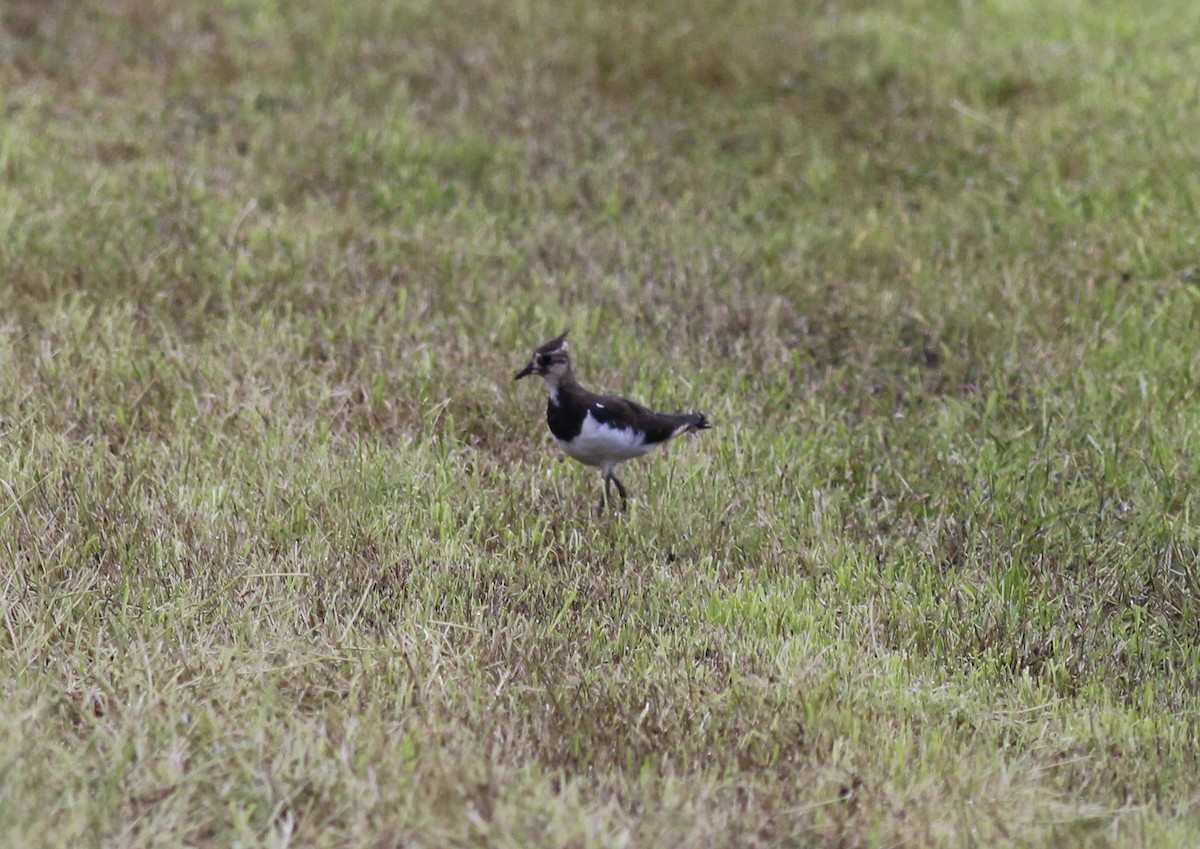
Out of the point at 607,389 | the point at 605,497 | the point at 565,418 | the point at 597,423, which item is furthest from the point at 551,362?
the point at 607,389

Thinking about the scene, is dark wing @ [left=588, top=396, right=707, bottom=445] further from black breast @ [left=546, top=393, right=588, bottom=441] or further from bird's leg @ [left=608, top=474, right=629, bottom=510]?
bird's leg @ [left=608, top=474, right=629, bottom=510]

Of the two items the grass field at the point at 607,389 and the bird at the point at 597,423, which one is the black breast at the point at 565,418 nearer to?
the bird at the point at 597,423

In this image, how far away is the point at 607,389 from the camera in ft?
22.1

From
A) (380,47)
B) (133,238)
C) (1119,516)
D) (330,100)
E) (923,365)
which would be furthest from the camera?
(380,47)

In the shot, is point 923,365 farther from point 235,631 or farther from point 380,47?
point 380,47

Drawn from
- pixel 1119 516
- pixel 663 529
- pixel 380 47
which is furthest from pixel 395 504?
pixel 380 47

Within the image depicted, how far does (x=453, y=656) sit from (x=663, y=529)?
1382 mm

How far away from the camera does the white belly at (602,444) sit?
17.8 ft

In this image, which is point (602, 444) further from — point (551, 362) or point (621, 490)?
point (551, 362)

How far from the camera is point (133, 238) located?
7754 millimetres

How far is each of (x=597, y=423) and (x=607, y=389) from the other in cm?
132

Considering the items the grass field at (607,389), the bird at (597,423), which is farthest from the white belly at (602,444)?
the grass field at (607,389)

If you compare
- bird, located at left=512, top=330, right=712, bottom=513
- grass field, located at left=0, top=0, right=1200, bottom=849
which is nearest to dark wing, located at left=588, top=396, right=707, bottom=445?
bird, located at left=512, top=330, right=712, bottom=513

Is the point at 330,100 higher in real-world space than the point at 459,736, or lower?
higher
